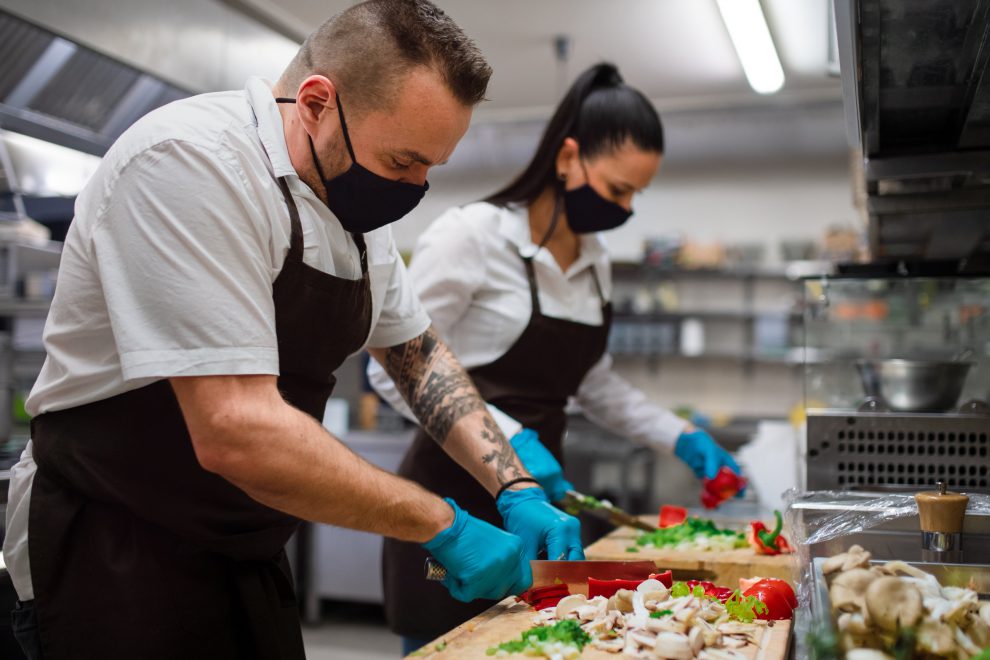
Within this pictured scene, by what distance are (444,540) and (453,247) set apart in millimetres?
909

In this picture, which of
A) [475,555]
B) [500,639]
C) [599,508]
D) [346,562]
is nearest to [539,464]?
[599,508]

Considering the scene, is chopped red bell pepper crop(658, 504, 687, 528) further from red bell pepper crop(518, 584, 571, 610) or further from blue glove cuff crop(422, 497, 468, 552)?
blue glove cuff crop(422, 497, 468, 552)

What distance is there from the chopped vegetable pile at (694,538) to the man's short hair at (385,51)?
0.99m

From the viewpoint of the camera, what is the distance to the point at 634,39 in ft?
18.3

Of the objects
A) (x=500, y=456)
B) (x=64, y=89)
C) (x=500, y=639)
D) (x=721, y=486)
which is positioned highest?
(x=64, y=89)

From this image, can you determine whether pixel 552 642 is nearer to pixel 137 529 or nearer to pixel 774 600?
pixel 774 600

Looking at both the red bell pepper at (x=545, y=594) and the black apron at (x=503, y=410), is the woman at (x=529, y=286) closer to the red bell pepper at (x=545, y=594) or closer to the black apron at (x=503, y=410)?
the black apron at (x=503, y=410)

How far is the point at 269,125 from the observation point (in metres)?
1.25

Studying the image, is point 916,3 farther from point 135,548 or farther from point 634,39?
point 634,39

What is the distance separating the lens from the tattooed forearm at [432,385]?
65.1 inches

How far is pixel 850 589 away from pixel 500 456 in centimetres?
76

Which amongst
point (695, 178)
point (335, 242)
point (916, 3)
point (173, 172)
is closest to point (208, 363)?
point (173, 172)

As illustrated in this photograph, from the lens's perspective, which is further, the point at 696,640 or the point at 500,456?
Result: the point at 500,456

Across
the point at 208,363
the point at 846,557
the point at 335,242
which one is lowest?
the point at 846,557
